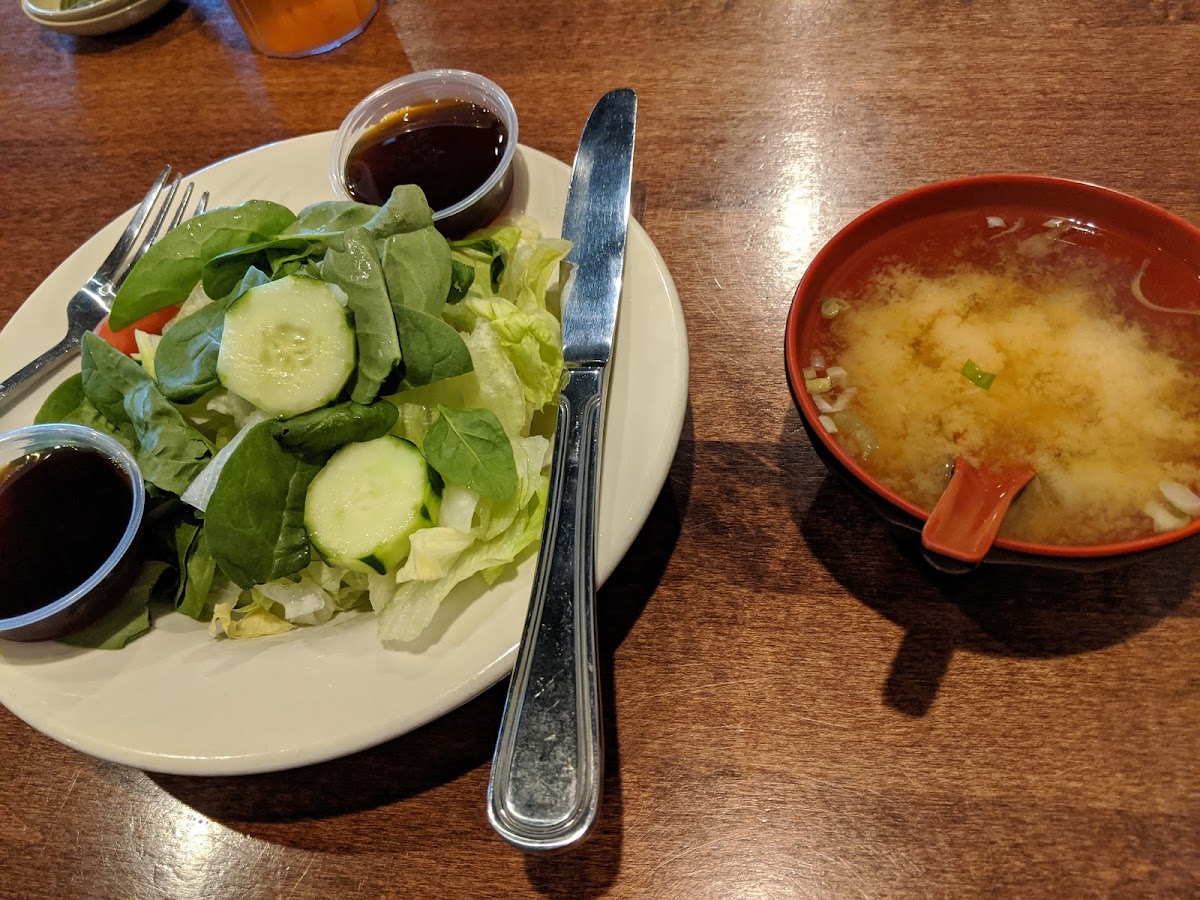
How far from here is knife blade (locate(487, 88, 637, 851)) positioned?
2.96 ft

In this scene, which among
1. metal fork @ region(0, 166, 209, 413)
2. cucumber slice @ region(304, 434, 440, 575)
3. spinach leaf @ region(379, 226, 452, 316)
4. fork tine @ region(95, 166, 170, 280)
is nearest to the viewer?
cucumber slice @ region(304, 434, 440, 575)

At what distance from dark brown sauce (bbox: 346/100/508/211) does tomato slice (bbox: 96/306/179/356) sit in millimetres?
480

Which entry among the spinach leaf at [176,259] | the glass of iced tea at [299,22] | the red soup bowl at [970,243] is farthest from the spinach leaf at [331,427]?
the glass of iced tea at [299,22]

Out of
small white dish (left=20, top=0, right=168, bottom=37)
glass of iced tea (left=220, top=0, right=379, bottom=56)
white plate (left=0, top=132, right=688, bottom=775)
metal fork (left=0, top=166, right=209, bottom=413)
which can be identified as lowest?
white plate (left=0, top=132, right=688, bottom=775)

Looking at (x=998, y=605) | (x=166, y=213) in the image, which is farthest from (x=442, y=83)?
(x=998, y=605)

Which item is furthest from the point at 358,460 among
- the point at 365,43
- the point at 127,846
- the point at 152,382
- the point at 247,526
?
the point at 365,43

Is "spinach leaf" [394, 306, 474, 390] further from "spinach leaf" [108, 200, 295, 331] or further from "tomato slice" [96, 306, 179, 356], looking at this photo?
"tomato slice" [96, 306, 179, 356]

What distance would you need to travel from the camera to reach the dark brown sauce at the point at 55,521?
1.29m

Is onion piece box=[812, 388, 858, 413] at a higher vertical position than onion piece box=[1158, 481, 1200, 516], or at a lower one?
higher

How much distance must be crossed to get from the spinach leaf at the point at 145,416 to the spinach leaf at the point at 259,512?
0.19m

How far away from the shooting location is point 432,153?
180 cm

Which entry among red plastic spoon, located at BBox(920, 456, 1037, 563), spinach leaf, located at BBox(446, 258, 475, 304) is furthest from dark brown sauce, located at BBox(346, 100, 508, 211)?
red plastic spoon, located at BBox(920, 456, 1037, 563)

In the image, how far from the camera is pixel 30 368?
158 cm

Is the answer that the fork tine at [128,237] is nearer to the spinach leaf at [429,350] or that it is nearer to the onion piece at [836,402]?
the spinach leaf at [429,350]
